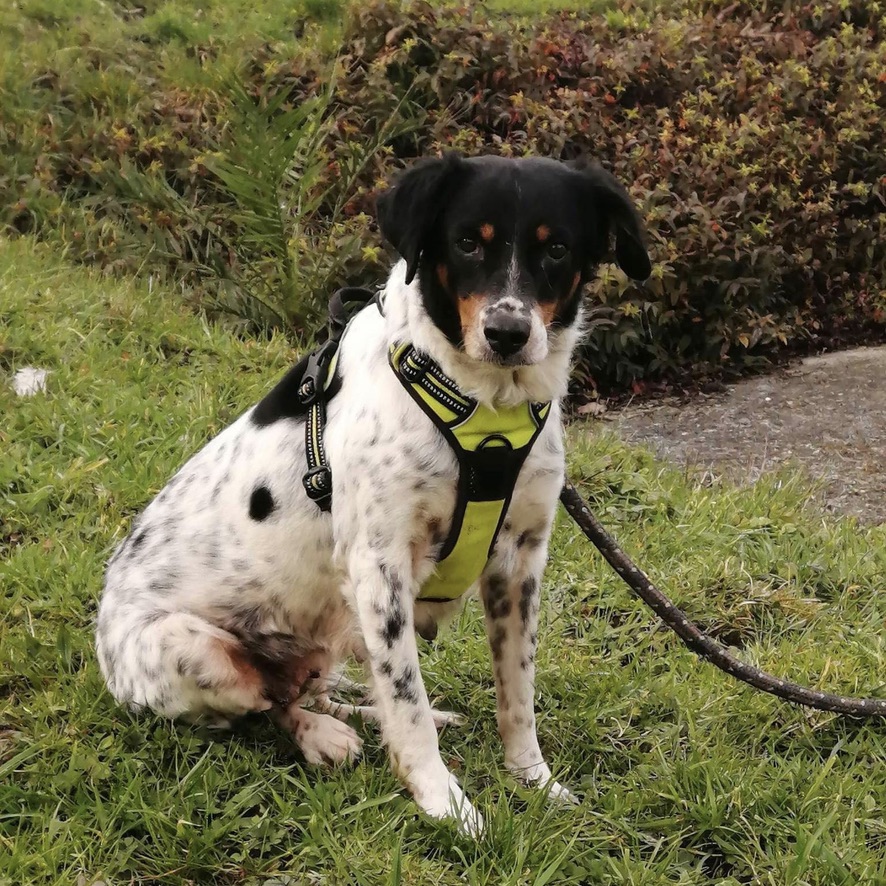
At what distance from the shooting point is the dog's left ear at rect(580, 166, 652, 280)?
Answer: 103 inches

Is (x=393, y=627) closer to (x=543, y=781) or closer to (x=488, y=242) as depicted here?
(x=543, y=781)

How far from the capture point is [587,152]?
21.6ft

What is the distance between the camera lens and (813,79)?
7.19 m

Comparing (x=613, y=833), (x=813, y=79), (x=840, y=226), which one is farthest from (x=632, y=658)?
(x=813, y=79)

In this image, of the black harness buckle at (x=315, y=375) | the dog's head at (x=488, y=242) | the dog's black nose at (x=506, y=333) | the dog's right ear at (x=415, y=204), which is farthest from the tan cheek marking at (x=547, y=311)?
the black harness buckle at (x=315, y=375)

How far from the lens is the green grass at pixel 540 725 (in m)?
2.43

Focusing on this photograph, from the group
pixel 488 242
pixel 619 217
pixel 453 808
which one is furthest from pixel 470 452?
pixel 453 808

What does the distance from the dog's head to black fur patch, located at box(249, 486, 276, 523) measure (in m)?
0.69

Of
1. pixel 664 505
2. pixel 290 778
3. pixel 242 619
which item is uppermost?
pixel 242 619

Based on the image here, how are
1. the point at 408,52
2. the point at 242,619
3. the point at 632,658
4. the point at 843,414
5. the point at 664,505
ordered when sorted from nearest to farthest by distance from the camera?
1. the point at 242,619
2. the point at 632,658
3. the point at 664,505
4. the point at 843,414
5. the point at 408,52

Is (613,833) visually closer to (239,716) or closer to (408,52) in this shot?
(239,716)

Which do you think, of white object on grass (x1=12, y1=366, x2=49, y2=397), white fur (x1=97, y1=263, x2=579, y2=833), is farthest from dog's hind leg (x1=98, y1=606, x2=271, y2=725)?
white object on grass (x1=12, y1=366, x2=49, y2=397)

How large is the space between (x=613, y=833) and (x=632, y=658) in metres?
0.90

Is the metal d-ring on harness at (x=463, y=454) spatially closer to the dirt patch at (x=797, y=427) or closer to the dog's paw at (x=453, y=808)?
Result: the dog's paw at (x=453, y=808)
